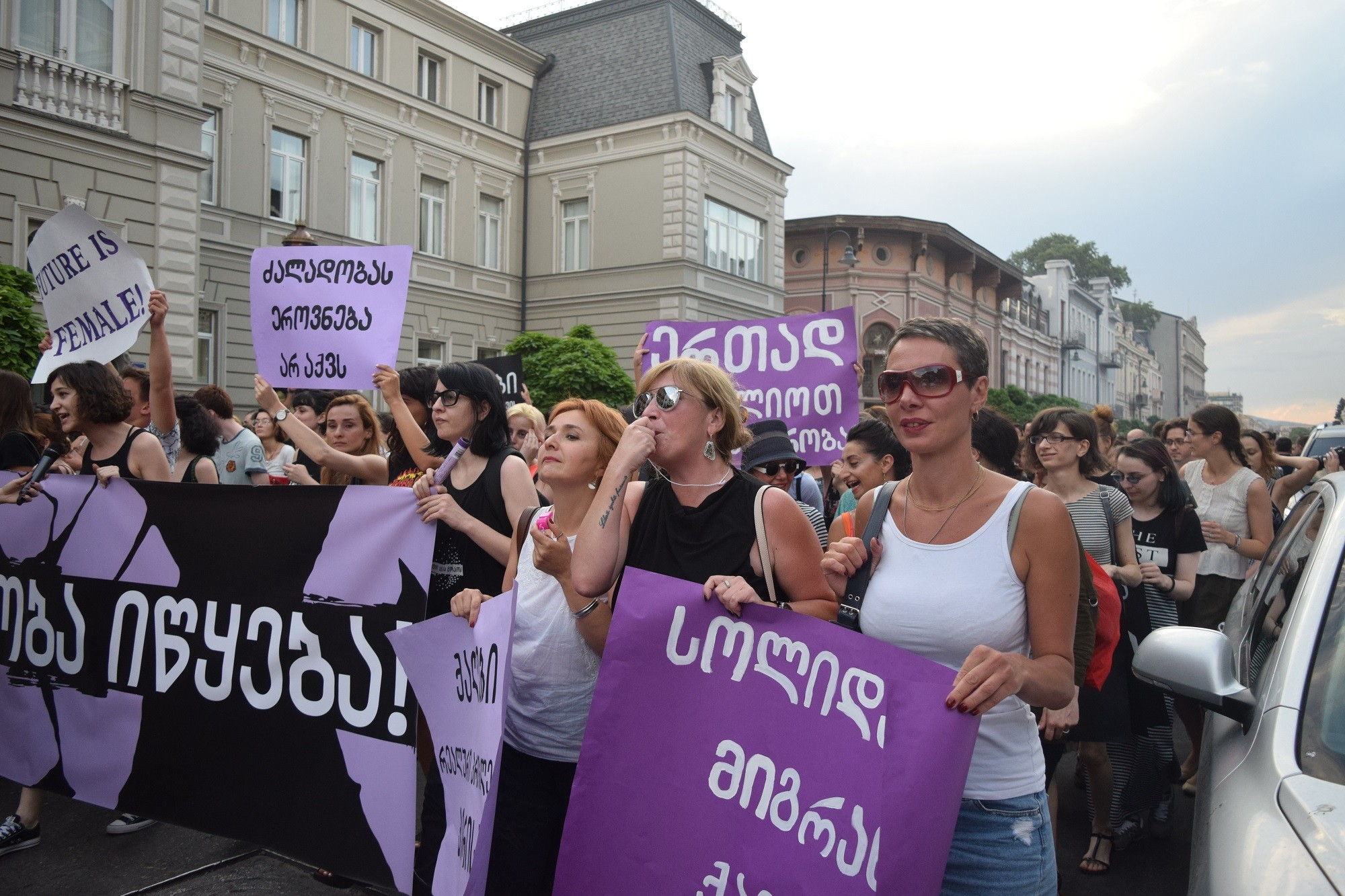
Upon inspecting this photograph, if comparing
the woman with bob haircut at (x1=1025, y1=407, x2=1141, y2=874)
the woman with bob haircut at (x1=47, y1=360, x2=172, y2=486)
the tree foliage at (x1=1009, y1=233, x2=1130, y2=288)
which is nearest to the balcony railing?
the woman with bob haircut at (x1=47, y1=360, x2=172, y2=486)

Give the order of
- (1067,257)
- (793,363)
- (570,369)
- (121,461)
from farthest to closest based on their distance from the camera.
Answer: (1067,257), (570,369), (793,363), (121,461)

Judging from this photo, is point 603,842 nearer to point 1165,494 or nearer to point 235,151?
point 1165,494

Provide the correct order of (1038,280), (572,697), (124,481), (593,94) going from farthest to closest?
(1038,280)
(593,94)
(124,481)
(572,697)

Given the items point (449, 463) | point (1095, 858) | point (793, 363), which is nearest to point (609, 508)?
point (449, 463)

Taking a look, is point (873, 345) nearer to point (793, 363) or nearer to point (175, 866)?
point (793, 363)

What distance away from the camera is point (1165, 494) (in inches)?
198

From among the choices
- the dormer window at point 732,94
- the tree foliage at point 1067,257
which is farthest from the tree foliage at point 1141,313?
the dormer window at point 732,94

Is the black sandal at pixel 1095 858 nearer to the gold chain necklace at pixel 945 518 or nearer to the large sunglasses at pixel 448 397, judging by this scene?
the gold chain necklace at pixel 945 518

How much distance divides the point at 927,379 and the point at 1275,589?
1.39 metres

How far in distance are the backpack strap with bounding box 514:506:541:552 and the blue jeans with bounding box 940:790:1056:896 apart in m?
1.53

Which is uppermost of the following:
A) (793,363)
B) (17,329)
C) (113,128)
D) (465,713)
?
(113,128)

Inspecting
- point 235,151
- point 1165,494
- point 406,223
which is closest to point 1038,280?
point 406,223

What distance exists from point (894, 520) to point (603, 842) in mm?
1100

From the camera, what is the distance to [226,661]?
3617 mm
